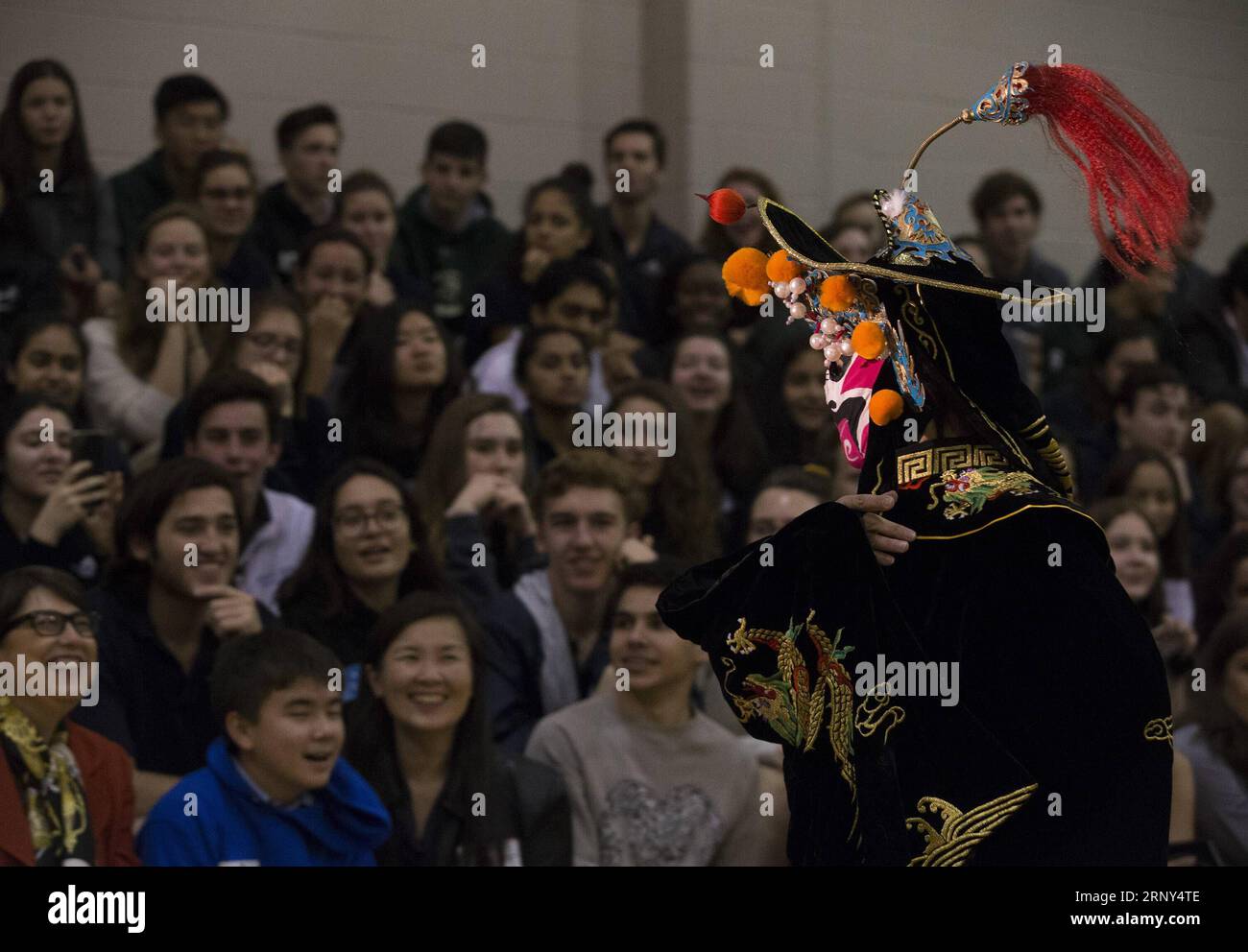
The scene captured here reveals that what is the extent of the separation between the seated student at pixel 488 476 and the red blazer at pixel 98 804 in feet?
4.33

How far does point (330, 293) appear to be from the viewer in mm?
6570

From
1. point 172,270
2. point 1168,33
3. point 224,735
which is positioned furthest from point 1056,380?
point 224,735

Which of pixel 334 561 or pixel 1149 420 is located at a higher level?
pixel 1149 420

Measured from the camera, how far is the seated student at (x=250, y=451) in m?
5.68

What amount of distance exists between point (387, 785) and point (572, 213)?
262 centimetres

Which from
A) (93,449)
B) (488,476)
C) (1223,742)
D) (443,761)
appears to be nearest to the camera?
(443,761)

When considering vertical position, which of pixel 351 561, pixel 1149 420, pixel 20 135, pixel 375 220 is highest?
pixel 20 135

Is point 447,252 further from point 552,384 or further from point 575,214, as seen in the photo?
point 552,384

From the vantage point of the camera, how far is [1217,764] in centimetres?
543

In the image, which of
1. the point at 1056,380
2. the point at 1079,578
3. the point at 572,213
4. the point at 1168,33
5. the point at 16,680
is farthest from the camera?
the point at 1168,33

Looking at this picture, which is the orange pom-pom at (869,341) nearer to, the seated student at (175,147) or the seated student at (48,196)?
the seated student at (48,196)

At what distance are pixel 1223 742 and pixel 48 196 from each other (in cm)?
383

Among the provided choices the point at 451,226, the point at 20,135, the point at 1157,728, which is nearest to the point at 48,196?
the point at 20,135

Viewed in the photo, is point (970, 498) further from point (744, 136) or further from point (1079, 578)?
point (744, 136)
